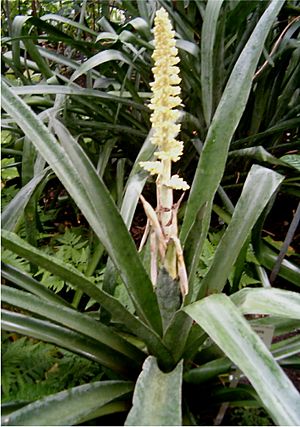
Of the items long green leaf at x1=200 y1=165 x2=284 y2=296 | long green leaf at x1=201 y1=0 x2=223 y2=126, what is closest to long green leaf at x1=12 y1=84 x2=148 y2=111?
long green leaf at x1=201 y1=0 x2=223 y2=126

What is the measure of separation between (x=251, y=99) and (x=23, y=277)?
1.04 meters

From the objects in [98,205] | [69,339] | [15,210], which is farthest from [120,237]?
[15,210]

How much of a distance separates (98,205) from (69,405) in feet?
0.91

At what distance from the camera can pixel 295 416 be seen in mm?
525

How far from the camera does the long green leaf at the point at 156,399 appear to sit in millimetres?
572

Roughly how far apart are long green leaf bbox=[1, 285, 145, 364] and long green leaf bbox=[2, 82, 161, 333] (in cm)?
6

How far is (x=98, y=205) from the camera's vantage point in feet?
2.51

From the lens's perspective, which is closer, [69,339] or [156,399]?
[156,399]

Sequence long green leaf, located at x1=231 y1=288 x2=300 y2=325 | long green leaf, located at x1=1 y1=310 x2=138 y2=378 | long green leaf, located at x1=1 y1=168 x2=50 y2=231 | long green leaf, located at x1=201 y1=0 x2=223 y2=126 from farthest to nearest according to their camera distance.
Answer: long green leaf, located at x1=201 y1=0 x2=223 y2=126, long green leaf, located at x1=1 y1=168 x2=50 y2=231, long green leaf, located at x1=1 y1=310 x2=138 y2=378, long green leaf, located at x1=231 y1=288 x2=300 y2=325

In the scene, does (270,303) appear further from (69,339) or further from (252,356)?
(69,339)

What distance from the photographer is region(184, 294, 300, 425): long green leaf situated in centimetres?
53

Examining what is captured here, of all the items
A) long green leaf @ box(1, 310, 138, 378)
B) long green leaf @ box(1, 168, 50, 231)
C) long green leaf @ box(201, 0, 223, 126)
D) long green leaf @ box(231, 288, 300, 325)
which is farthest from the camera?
long green leaf @ box(201, 0, 223, 126)

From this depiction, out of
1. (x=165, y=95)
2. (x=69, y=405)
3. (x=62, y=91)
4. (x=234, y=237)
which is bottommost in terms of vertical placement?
(x=69, y=405)

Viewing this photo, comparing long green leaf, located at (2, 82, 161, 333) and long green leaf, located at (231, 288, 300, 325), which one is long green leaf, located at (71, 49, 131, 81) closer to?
long green leaf, located at (2, 82, 161, 333)
